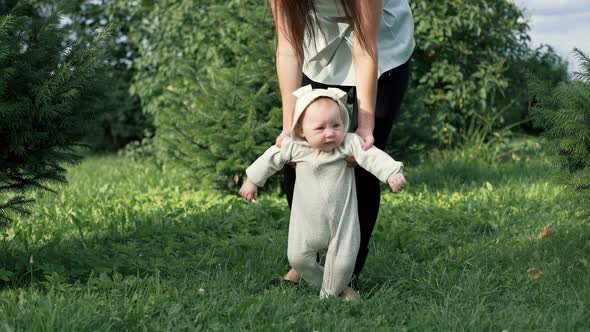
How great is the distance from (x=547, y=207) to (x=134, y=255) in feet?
9.78

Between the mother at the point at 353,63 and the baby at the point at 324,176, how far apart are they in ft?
0.31

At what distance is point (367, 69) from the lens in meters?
3.04

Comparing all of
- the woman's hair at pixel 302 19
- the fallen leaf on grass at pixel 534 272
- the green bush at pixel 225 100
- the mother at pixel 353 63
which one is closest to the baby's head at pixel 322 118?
the mother at pixel 353 63

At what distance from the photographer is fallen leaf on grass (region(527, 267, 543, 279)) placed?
348 centimetres

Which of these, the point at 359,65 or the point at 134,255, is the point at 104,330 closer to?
the point at 134,255

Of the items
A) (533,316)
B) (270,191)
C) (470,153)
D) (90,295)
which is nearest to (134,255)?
(90,295)

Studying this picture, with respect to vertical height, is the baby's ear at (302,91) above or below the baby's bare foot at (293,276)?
above

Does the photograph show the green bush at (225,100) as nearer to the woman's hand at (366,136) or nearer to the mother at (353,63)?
the mother at (353,63)

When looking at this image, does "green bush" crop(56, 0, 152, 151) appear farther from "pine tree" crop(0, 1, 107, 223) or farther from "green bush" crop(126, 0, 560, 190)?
"pine tree" crop(0, 1, 107, 223)

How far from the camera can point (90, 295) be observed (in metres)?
2.95

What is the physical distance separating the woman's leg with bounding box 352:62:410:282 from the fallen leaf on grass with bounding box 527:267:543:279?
0.82m

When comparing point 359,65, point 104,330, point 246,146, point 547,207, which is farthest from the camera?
point 246,146

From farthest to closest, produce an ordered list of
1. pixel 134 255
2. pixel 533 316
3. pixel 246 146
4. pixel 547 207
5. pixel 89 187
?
pixel 89 187, pixel 246 146, pixel 547 207, pixel 134 255, pixel 533 316

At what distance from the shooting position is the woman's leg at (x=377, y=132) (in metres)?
3.27
